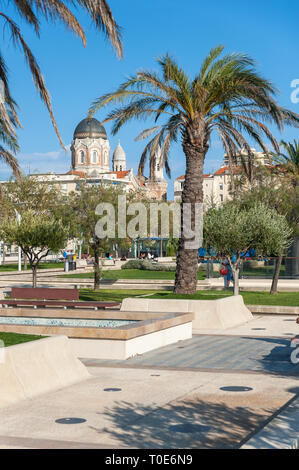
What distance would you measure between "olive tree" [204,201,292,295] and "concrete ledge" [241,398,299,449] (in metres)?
13.6

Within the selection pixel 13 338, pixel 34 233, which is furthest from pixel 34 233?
pixel 13 338

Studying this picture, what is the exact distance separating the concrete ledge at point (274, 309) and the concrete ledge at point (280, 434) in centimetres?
1225

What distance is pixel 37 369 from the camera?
9.09m

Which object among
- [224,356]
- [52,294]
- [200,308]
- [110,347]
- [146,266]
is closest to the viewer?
[110,347]

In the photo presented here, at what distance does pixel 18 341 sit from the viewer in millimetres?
9898

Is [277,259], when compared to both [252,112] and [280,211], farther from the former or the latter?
[252,112]

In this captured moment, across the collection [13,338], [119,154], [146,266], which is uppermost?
[119,154]

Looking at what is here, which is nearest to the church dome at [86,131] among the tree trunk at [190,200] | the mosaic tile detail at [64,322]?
the tree trunk at [190,200]

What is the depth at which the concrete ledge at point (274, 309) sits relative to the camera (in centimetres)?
1981

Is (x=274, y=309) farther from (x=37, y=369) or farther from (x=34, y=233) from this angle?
(x=37, y=369)

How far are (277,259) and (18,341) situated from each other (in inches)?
679

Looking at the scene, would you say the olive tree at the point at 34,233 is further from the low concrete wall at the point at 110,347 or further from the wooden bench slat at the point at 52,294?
the low concrete wall at the point at 110,347

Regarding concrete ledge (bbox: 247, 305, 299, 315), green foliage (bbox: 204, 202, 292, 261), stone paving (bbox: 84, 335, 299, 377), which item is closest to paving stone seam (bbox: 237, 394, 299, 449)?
stone paving (bbox: 84, 335, 299, 377)

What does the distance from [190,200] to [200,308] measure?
3.08m
